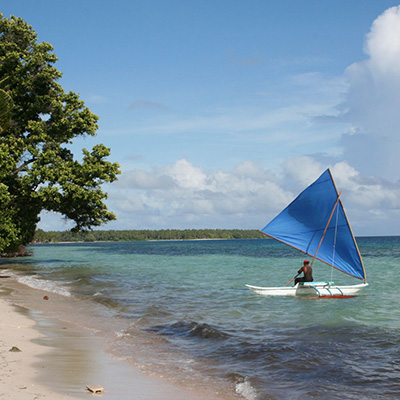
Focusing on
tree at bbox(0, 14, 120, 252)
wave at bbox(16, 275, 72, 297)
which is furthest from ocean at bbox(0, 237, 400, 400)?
tree at bbox(0, 14, 120, 252)

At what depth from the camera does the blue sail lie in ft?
66.4

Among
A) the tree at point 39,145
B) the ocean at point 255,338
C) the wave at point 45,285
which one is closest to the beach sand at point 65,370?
the ocean at point 255,338

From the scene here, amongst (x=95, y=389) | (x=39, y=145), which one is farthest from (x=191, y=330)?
(x=39, y=145)

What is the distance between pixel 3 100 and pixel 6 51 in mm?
8581

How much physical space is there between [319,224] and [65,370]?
1472cm

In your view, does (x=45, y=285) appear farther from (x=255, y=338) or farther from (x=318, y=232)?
(x=255, y=338)

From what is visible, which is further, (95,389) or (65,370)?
(65,370)

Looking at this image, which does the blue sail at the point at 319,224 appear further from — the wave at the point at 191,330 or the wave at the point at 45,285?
the wave at the point at 45,285

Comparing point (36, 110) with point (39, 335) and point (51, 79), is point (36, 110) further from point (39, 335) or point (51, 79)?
point (39, 335)

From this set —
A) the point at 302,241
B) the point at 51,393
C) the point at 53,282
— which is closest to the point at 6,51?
the point at 53,282

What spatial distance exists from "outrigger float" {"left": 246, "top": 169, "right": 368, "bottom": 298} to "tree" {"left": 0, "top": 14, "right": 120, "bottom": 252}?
1704 centimetres

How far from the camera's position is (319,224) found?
67.1 feet

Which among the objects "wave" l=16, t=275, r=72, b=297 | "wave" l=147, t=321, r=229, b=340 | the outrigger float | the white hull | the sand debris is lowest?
"wave" l=16, t=275, r=72, b=297

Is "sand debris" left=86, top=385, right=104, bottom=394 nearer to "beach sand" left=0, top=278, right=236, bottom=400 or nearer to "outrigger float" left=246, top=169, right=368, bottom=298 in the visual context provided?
"beach sand" left=0, top=278, right=236, bottom=400
